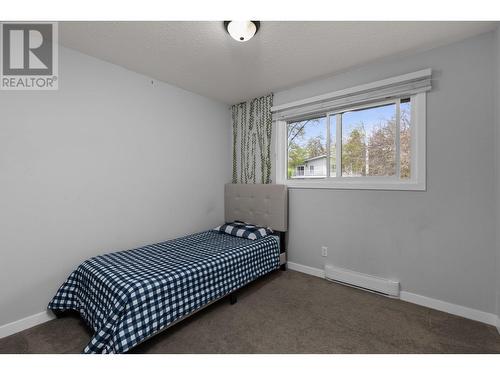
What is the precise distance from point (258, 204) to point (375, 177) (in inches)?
56.5

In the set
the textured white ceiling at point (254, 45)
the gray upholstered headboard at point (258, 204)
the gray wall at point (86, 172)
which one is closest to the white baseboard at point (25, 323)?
the gray wall at point (86, 172)

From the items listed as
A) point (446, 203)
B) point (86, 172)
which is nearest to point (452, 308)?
point (446, 203)

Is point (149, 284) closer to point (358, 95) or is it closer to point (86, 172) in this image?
point (86, 172)

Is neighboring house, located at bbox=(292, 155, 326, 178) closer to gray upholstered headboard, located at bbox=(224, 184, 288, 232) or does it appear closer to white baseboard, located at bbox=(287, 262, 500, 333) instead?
gray upholstered headboard, located at bbox=(224, 184, 288, 232)

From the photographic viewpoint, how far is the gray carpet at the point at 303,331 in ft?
5.16

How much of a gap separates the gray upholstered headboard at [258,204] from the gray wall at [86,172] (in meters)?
0.57

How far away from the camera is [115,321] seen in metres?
1.39

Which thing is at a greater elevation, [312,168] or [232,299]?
[312,168]

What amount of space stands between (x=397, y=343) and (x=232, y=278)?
1.32 m

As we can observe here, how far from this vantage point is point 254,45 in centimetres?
200

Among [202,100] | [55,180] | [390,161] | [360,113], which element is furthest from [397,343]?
[202,100]

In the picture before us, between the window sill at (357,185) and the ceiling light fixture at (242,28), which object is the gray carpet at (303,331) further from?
the ceiling light fixture at (242,28)

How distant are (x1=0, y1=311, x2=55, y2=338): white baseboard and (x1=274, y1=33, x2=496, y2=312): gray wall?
2.88 m

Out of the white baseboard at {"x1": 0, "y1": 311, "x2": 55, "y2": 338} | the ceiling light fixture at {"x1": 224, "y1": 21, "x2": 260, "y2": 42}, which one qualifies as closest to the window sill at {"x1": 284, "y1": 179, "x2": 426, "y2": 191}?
the ceiling light fixture at {"x1": 224, "y1": 21, "x2": 260, "y2": 42}
